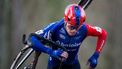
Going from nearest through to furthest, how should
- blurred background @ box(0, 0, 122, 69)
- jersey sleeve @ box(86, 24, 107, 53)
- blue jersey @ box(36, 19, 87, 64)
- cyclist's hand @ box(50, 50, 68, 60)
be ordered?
cyclist's hand @ box(50, 50, 68, 60) → blue jersey @ box(36, 19, 87, 64) → jersey sleeve @ box(86, 24, 107, 53) → blurred background @ box(0, 0, 122, 69)

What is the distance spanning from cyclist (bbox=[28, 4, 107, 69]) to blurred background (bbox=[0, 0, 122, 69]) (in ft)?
7.05

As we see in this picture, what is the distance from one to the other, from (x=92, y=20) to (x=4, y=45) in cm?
250

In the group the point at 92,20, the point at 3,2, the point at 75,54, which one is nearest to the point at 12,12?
the point at 3,2

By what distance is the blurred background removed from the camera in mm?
6164

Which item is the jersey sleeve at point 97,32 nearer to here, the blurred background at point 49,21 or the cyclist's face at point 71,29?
the cyclist's face at point 71,29

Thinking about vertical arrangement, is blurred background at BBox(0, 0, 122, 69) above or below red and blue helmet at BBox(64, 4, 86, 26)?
below

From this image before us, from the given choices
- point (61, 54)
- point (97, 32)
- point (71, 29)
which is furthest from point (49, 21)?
point (61, 54)

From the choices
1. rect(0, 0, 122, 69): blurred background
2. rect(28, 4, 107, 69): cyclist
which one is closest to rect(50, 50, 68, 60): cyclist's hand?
rect(28, 4, 107, 69): cyclist

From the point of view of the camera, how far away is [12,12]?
25.2 feet

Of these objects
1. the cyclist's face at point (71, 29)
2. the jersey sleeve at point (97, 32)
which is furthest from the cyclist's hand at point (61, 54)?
the jersey sleeve at point (97, 32)

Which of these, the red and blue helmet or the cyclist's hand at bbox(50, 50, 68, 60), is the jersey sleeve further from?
the cyclist's hand at bbox(50, 50, 68, 60)

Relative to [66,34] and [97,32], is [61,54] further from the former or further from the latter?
[97,32]

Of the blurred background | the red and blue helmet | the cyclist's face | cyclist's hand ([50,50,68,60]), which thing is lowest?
the blurred background

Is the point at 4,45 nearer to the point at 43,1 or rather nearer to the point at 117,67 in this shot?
the point at 43,1
